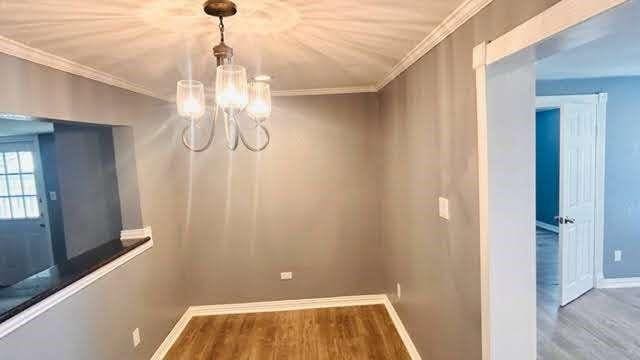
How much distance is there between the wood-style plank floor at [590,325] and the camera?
290 centimetres

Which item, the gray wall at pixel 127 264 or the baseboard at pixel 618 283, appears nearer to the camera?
the gray wall at pixel 127 264

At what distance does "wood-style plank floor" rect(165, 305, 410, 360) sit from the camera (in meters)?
3.13

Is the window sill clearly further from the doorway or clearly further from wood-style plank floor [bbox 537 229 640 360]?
the doorway

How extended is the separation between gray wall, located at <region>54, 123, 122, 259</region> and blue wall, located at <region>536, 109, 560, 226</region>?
6.95m

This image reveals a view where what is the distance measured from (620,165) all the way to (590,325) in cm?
184

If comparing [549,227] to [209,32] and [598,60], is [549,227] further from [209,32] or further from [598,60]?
[209,32]

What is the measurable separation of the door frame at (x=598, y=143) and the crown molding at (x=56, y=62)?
3.86 metres

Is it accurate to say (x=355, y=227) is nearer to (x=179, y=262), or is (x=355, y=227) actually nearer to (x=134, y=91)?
(x=179, y=262)

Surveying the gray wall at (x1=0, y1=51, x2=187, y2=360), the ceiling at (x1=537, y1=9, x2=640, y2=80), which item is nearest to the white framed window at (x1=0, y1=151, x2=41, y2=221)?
the gray wall at (x1=0, y1=51, x2=187, y2=360)

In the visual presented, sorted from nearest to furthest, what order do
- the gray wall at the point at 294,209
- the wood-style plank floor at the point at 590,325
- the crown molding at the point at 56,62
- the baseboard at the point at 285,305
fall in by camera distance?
the crown molding at the point at 56,62 < the wood-style plank floor at the point at 590,325 < the gray wall at the point at 294,209 < the baseboard at the point at 285,305

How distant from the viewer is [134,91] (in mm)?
2992

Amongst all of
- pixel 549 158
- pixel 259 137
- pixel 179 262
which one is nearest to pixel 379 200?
pixel 259 137

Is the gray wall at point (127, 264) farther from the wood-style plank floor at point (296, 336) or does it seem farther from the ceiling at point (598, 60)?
the ceiling at point (598, 60)

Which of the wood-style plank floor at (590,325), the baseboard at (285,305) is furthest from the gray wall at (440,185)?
the wood-style plank floor at (590,325)
